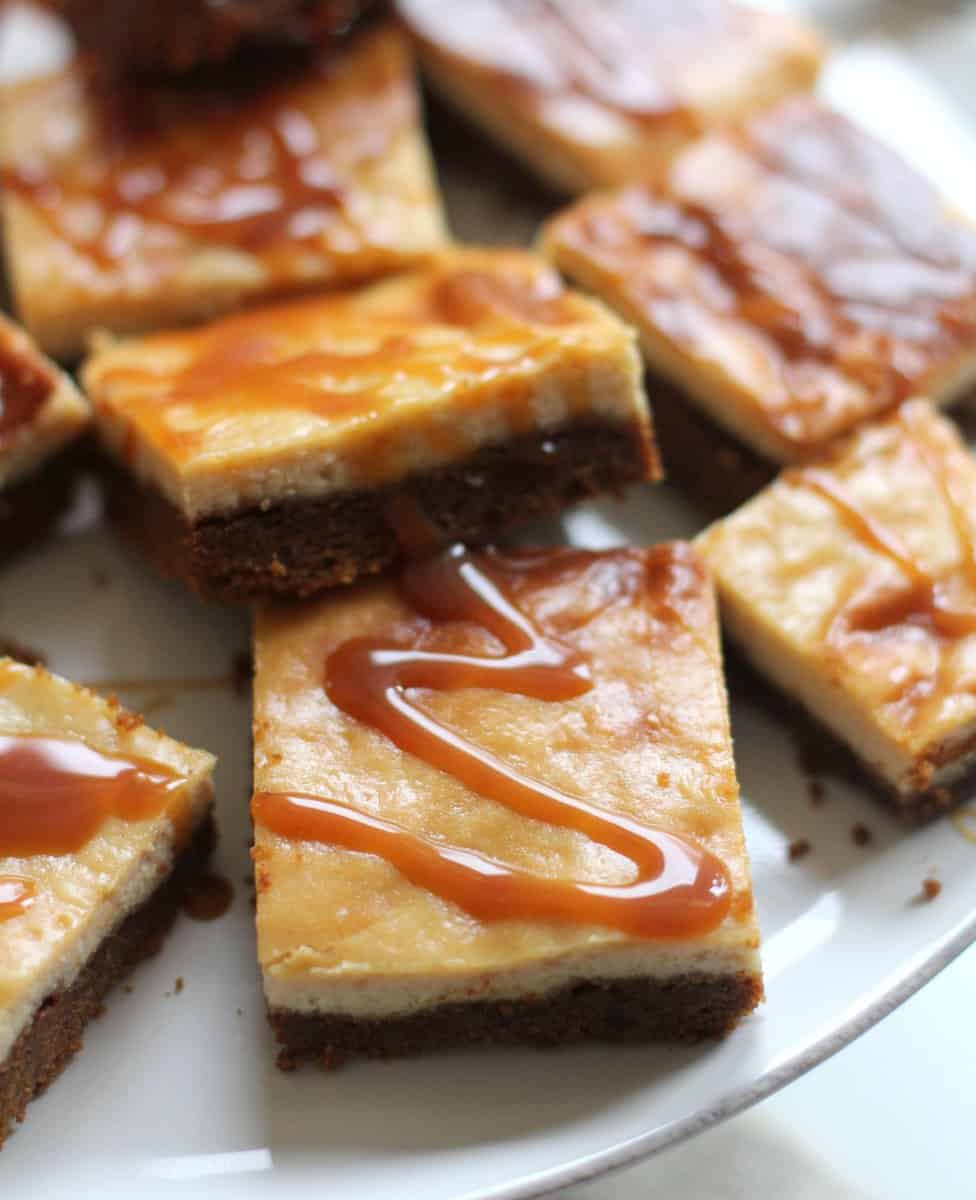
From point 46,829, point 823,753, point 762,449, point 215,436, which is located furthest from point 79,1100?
point 762,449

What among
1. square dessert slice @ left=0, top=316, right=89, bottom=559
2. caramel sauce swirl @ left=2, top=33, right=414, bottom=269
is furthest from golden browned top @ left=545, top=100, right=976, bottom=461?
square dessert slice @ left=0, top=316, right=89, bottom=559

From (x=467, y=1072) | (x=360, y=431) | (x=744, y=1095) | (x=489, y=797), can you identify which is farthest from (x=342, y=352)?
(x=744, y=1095)

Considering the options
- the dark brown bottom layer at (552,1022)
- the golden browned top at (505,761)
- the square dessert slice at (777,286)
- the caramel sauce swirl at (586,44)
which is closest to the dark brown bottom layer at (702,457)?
the square dessert slice at (777,286)

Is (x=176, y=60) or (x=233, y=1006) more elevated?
(x=176, y=60)

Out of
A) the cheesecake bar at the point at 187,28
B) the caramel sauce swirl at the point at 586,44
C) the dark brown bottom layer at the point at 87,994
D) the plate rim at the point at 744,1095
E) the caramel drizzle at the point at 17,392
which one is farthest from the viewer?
the caramel sauce swirl at the point at 586,44

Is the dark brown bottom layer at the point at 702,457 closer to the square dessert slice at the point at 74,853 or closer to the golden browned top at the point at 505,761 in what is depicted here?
the golden browned top at the point at 505,761

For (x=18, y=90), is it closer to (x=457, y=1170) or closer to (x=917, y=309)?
(x=917, y=309)

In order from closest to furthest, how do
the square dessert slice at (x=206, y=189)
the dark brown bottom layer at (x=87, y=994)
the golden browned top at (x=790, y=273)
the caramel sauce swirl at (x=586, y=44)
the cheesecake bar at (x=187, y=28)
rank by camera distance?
the dark brown bottom layer at (x=87, y=994) < the golden browned top at (x=790, y=273) < the square dessert slice at (x=206, y=189) < the cheesecake bar at (x=187, y=28) < the caramel sauce swirl at (x=586, y=44)

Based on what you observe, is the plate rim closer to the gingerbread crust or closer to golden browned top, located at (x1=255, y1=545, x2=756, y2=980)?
golden browned top, located at (x1=255, y1=545, x2=756, y2=980)
